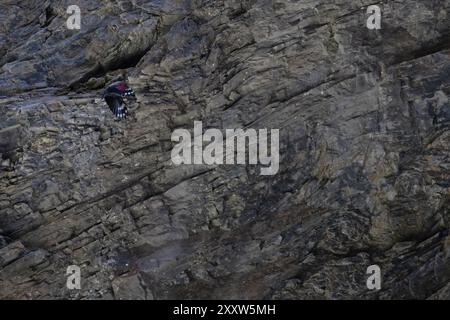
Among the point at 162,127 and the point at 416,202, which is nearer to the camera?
the point at 416,202

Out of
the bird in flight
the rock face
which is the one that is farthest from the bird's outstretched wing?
the rock face

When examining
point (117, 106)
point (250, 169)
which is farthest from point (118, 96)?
point (250, 169)

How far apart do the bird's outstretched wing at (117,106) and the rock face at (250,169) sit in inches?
8.2

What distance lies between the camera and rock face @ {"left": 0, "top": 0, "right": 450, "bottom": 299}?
1462 cm

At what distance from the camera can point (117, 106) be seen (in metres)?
16.4

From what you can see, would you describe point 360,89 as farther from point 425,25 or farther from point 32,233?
point 32,233

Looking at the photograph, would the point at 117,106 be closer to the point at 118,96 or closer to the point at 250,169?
the point at 118,96

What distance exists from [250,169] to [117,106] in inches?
145

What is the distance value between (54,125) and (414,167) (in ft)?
27.7

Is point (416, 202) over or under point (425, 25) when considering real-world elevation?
under

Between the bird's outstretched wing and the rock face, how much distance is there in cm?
21

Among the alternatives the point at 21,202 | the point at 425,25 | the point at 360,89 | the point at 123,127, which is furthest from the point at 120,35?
the point at 425,25

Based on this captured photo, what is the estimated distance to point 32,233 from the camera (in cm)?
1519
